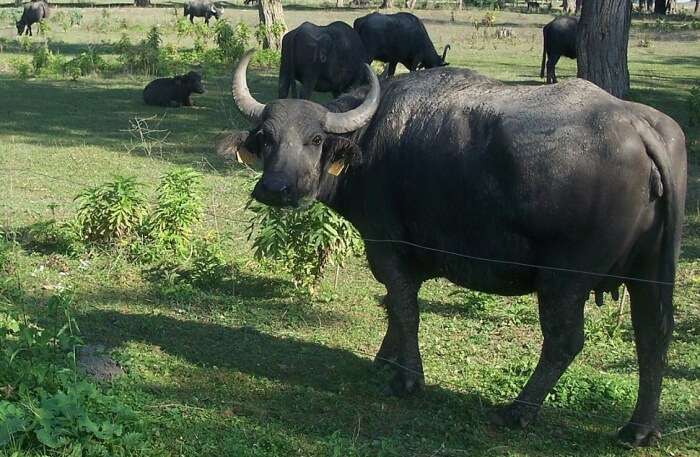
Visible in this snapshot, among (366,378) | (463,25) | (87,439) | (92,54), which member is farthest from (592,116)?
(463,25)

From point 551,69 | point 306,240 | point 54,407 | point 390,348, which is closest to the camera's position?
point 54,407

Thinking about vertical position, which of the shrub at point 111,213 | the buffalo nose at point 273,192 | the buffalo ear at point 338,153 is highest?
the buffalo ear at point 338,153

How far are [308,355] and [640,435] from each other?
8.10ft

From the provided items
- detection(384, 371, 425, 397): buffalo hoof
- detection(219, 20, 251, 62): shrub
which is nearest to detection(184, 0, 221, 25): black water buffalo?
detection(219, 20, 251, 62): shrub

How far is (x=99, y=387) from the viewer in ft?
18.4

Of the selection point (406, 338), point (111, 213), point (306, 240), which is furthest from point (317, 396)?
point (111, 213)

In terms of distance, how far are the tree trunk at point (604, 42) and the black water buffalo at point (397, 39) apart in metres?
9.10

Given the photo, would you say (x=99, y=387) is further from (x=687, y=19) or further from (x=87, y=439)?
(x=687, y=19)

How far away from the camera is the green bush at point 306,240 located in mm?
7815

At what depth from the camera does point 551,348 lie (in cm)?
545

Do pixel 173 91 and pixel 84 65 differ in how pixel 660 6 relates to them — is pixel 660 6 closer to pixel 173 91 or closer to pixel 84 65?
pixel 84 65

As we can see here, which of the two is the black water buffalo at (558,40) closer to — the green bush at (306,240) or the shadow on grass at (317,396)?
the green bush at (306,240)

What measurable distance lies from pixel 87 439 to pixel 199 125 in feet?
39.8

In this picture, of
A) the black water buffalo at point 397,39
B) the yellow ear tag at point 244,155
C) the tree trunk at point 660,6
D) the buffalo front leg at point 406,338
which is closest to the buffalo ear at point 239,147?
the yellow ear tag at point 244,155
